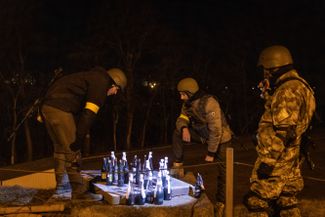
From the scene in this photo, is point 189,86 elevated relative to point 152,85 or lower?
lower

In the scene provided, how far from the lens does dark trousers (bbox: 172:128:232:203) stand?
6758 mm

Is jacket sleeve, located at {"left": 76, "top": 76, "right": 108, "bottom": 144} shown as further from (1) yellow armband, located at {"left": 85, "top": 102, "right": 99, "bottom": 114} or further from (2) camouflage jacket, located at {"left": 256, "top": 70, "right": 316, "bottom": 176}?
(2) camouflage jacket, located at {"left": 256, "top": 70, "right": 316, "bottom": 176}

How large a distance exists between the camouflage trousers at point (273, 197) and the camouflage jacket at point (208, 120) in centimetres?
153

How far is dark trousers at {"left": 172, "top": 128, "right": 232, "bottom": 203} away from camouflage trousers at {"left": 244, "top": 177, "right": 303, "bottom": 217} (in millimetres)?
1394

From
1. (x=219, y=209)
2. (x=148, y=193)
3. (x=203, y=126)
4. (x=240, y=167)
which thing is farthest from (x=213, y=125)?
(x=240, y=167)

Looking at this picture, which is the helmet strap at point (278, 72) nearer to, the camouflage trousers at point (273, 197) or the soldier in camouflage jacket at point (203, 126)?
the camouflage trousers at point (273, 197)

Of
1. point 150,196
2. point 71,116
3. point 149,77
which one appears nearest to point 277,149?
point 150,196

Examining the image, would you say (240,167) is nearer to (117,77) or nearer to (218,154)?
(218,154)

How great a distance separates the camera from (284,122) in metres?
4.91

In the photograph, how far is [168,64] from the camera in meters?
26.1

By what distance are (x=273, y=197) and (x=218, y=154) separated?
1.79 meters

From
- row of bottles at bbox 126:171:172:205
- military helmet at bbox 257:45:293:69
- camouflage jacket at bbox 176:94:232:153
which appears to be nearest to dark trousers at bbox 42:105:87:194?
row of bottles at bbox 126:171:172:205

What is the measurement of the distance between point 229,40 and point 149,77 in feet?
16.7

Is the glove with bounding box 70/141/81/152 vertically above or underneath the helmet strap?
underneath
